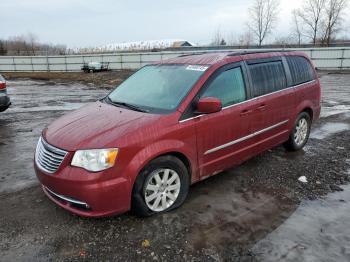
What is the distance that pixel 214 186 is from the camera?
179 inches

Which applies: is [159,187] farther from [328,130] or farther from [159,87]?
[328,130]

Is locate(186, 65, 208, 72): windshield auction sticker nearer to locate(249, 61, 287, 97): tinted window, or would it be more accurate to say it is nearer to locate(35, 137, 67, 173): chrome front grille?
locate(249, 61, 287, 97): tinted window

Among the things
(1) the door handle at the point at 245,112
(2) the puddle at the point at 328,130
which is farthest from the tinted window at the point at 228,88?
(2) the puddle at the point at 328,130

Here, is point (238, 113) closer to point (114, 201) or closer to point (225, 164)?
point (225, 164)

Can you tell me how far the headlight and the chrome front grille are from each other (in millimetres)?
199

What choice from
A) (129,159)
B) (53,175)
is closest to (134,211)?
(129,159)

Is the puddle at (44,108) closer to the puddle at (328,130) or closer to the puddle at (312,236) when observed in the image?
the puddle at (328,130)

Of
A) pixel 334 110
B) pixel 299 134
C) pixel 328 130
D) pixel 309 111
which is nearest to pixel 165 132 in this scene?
pixel 299 134

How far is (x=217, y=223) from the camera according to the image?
3.60 metres

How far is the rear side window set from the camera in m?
5.55

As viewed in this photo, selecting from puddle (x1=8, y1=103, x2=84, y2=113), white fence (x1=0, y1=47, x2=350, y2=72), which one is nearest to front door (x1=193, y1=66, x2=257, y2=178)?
puddle (x1=8, y1=103, x2=84, y2=113)

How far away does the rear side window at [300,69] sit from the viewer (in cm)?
555

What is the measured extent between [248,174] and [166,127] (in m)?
1.91

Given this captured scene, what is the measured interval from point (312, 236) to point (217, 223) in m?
0.96
